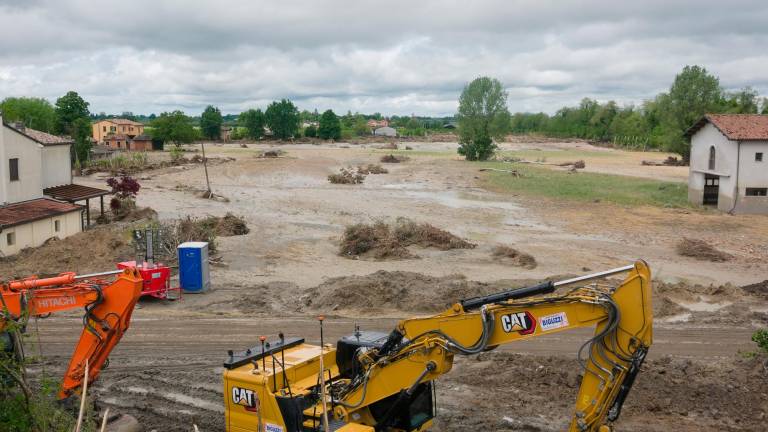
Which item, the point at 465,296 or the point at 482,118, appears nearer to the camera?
the point at 465,296

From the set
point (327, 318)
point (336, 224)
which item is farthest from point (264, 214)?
point (327, 318)

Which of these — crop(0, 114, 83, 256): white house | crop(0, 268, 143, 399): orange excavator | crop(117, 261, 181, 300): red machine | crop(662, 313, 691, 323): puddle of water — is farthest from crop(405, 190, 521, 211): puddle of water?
crop(0, 268, 143, 399): orange excavator

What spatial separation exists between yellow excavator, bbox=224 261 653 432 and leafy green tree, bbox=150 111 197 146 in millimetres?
98093

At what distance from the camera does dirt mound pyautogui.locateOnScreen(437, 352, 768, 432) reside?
12.9 metres

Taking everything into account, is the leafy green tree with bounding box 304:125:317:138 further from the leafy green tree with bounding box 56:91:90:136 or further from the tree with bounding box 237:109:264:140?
the leafy green tree with bounding box 56:91:90:136

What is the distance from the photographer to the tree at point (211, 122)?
13625 cm

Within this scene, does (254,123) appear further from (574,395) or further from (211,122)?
(574,395)

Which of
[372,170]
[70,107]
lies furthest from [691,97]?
[70,107]

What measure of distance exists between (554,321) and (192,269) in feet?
54.9

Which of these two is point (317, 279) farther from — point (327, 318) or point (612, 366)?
point (612, 366)

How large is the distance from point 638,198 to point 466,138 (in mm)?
42334

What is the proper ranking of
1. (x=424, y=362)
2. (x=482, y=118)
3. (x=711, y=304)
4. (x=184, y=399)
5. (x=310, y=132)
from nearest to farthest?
(x=424, y=362)
(x=184, y=399)
(x=711, y=304)
(x=482, y=118)
(x=310, y=132)

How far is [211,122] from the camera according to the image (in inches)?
5389

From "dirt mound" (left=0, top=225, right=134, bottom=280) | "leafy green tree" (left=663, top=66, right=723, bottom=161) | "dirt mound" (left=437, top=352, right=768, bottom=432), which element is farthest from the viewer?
"leafy green tree" (left=663, top=66, right=723, bottom=161)
